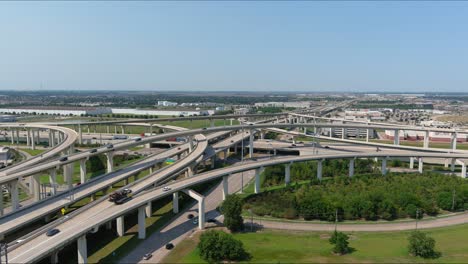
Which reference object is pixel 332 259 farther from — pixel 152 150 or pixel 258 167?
pixel 152 150

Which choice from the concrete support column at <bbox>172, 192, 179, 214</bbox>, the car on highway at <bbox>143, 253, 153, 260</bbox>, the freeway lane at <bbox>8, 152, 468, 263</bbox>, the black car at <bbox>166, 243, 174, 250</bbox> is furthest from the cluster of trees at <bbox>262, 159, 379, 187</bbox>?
the car on highway at <bbox>143, 253, 153, 260</bbox>

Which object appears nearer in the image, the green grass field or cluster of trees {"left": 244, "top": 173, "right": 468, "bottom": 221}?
the green grass field

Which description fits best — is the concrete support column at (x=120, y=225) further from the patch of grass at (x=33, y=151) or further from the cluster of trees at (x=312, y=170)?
the patch of grass at (x=33, y=151)

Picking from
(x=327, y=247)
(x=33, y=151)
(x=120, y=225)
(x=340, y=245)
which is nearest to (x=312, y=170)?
(x=327, y=247)

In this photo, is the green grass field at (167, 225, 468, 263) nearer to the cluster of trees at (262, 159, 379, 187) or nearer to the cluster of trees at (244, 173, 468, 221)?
the cluster of trees at (244, 173, 468, 221)

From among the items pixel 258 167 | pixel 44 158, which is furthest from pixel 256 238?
pixel 44 158

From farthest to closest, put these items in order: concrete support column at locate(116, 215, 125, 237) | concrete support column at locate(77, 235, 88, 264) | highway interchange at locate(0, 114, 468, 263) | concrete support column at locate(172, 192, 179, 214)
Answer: concrete support column at locate(172, 192, 179, 214) < concrete support column at locate(116, 215, 125, 237) < concrete support column at locate(77, 235, 88, 264) < highway interchange at locate(0, 114, 468, 263)

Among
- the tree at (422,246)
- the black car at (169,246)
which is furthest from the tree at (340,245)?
the black car at (169,246)
